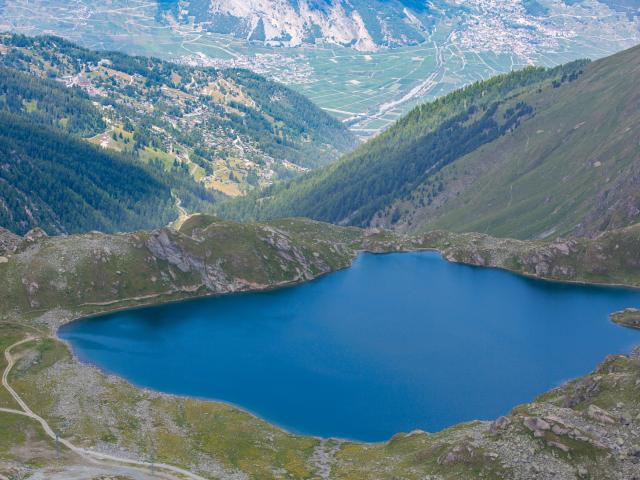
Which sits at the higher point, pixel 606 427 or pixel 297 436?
pixel 606 427

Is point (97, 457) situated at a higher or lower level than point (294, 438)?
lower

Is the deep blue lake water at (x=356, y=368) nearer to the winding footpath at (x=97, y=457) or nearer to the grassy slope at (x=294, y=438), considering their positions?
the grassy slope at (x=294, y=438)

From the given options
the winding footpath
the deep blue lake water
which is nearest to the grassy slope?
the winding footpath

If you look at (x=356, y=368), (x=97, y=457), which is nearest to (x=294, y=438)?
(x=97, y=457)

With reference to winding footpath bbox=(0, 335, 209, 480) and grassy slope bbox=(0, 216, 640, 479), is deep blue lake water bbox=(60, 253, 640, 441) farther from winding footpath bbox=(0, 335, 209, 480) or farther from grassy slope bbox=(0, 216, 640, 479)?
winding footpath bbox=(0, 335, 209, 480)

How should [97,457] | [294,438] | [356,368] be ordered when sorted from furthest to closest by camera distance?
[356,368] < [294,438] < [97,457]

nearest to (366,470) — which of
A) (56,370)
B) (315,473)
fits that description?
(315,473)

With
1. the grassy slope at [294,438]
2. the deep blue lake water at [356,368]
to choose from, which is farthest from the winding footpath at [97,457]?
the deep blue lake water at [356,368]

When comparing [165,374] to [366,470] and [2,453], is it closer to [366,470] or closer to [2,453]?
[2,453]

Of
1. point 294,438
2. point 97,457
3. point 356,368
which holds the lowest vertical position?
point 97,457

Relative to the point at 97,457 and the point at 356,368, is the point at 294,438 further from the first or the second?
the point at 356,368

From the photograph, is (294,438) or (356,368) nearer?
(294,438)
